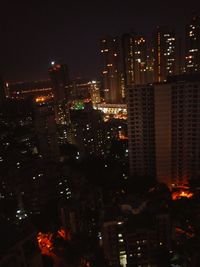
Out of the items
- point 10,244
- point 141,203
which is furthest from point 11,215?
point 10,244

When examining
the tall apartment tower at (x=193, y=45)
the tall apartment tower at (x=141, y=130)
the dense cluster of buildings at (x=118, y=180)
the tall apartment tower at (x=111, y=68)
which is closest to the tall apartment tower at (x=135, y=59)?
the tall apartment tower at (x=111, y=68)

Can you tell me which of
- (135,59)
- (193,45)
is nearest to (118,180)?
(193,45)

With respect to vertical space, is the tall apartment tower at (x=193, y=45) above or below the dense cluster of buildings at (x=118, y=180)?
above

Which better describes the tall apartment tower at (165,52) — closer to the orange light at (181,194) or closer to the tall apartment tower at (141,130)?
the tall apartment tower at (141,130)

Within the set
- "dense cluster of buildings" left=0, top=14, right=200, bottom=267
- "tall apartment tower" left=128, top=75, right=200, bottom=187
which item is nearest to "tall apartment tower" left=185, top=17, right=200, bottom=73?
"dense cluster of buildings" left=0, top=14, right=200, bottom=267

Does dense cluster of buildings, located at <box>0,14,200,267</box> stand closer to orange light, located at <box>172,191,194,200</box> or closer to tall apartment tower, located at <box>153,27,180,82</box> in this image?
orange light, located at <box>172,191,194,200</box>

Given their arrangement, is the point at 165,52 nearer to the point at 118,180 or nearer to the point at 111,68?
the point at 111,68
